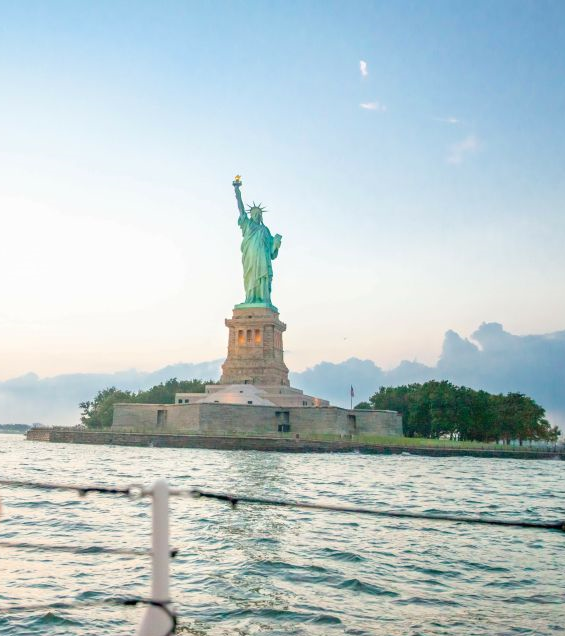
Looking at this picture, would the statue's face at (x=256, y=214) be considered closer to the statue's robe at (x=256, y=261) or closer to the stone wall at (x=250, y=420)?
the statue's robe at (x=256, y=261)

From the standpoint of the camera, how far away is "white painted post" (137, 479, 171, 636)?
413 centimetres

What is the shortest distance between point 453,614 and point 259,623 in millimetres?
3520

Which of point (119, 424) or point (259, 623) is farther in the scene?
point (119, 424)

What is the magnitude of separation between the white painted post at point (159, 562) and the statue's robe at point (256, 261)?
9829cm

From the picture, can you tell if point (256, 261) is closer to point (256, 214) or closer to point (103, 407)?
point (256, 214)

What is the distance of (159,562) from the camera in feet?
13.5

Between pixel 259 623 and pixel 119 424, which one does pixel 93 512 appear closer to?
pixel 259 623

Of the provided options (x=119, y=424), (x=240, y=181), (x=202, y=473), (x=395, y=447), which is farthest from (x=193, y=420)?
(x=202, y=473)

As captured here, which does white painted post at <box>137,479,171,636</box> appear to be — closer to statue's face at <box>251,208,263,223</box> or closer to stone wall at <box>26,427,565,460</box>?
stone wall at <box>26,427,565,460</box>

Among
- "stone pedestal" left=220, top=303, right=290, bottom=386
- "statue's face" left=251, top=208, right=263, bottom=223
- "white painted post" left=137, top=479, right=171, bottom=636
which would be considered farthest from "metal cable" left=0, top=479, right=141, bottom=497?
"statue's face" left=251, top=208, right=263, bottom=223

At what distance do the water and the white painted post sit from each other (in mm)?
7522

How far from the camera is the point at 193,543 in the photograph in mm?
18438

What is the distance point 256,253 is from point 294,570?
293ft

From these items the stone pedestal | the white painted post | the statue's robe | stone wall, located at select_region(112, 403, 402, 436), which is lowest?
the white painted post
